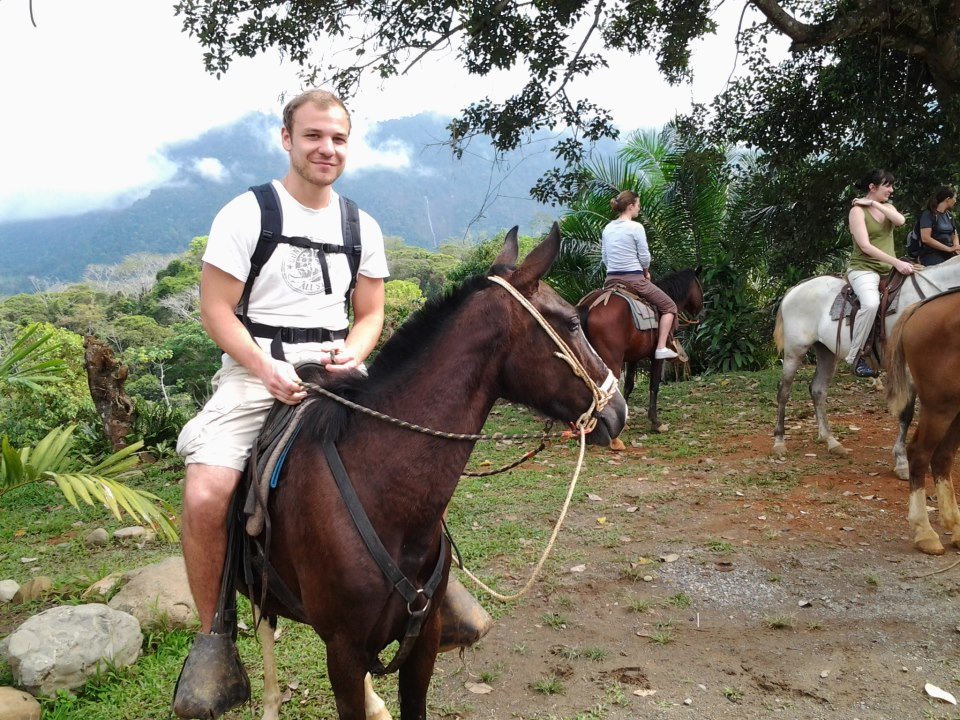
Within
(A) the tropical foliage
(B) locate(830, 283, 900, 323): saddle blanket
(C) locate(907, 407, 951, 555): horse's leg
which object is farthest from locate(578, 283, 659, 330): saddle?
(A) the tropical foliage

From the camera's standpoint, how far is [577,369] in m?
2.11

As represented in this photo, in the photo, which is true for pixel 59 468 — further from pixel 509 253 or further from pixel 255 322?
pixel 509 253

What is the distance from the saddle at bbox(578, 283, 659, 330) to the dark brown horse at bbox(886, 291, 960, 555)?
363cm

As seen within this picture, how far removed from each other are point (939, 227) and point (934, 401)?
350 centimetres

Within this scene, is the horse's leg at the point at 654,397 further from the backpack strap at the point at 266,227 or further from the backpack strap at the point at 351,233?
the backpack strap at the point at 266,227

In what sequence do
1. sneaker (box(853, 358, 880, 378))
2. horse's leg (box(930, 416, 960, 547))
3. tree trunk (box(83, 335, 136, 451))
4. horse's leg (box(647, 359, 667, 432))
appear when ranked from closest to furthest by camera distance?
horse's leg (box(930, 416, 960, 547))
sneaker (box(853, 358, 880, 378))
tree trunk (box(83, 335, 136, 451))
horse's leg (box(647, 359, 667, 432))

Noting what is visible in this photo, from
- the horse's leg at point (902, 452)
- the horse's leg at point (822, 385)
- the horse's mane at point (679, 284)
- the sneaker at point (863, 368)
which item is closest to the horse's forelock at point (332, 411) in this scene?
the horse's leg at point (902, 452)

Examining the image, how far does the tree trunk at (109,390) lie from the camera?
331 inches

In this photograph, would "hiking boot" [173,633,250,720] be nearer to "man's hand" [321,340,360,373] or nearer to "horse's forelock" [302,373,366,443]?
"horse's forelock" [302,373,366,443]

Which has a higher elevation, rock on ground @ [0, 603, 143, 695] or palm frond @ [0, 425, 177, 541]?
palm frond @ [0, 425, 177, 541]

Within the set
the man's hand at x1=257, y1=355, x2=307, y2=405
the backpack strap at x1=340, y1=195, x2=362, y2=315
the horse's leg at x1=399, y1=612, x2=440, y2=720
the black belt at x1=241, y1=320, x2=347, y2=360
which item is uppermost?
the backpack strap at x1=340, y1=195, x2=362, y2=315

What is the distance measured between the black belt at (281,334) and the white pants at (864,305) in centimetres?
600

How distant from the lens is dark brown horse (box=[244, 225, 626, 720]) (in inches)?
81.7

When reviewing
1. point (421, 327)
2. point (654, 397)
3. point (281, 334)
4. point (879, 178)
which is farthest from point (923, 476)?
point (281, 334)
